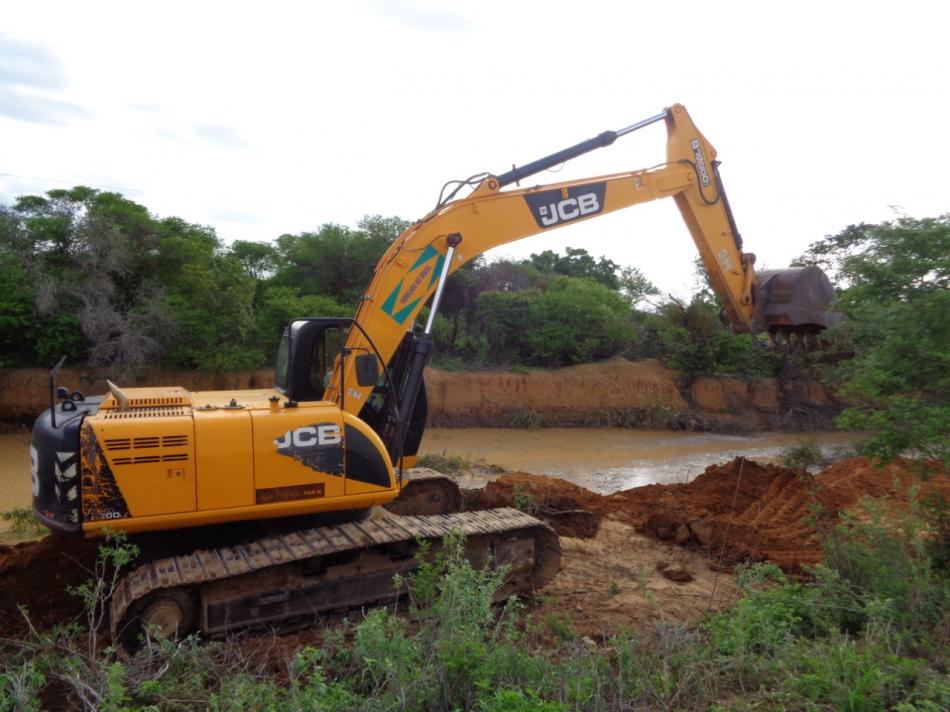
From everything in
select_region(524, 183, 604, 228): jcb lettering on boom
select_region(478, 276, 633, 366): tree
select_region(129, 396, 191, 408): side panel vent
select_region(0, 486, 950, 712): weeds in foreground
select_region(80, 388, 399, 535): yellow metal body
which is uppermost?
select_region(524, 183, 604, 228): jcb lettering on boom

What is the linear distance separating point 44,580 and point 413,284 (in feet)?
12.7

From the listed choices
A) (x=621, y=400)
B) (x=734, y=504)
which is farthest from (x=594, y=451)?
(x=734, y=504)

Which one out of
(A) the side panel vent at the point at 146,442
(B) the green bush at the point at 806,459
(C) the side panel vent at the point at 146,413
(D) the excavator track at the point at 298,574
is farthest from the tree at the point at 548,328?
(A) the side panel vent at the point at 146,442

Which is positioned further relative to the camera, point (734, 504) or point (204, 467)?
point (734, 504)

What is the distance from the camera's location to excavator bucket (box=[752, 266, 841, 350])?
746 centimetres

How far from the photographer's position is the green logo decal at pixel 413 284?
5965 millimetres

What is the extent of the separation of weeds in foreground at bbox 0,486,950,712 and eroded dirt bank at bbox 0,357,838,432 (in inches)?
449

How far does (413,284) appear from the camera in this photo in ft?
19.8

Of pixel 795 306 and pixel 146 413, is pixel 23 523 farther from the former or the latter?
pixel 795 306

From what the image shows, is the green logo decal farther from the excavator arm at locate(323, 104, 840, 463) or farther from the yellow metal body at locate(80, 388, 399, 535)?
the yellow metal body at locate(80, 388, 399, 535)

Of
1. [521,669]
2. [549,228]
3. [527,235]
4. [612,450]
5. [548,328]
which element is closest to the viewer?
[521,669]

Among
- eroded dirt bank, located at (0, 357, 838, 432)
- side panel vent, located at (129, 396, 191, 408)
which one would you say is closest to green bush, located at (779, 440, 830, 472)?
eroded dirt bank, located at (0, 357, 838, 432)

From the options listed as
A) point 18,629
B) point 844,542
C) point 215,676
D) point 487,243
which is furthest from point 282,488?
point 844,542

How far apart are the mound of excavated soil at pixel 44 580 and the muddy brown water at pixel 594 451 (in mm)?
4020
